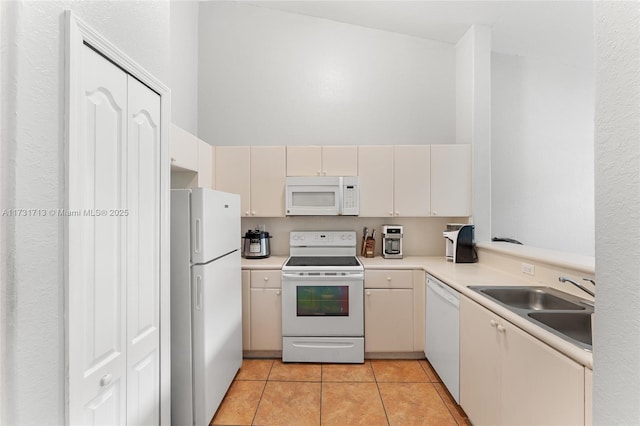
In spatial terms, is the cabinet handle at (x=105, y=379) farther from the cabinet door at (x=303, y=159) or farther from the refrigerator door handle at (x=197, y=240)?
the cabinet door at (x=303, y=159)

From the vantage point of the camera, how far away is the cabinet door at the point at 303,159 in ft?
10.3

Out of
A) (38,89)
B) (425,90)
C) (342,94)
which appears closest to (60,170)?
(38,89)

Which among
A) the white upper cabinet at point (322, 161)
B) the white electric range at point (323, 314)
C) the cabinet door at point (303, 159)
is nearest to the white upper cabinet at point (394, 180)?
the white upper cabinet at point (322, 161)

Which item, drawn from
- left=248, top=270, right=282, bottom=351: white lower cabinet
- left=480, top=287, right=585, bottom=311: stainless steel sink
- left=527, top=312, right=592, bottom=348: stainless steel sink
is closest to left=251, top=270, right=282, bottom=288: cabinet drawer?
left=248, top=270, right=282, bottom=351: white lower cabinet

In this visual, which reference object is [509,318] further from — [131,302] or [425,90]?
[425,90]

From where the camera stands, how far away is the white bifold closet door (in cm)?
98

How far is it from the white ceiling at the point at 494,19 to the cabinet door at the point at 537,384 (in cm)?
274

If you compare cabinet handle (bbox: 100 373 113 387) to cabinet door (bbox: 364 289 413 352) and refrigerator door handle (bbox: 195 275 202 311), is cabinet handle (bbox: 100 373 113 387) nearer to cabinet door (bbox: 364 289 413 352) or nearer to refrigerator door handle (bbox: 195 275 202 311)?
refrigerator door handle (bbox: 195 275 202 311)

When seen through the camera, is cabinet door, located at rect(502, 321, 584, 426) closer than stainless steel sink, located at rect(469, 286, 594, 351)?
Yes

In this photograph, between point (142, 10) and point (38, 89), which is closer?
point (38, 89)

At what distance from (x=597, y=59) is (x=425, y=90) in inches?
118

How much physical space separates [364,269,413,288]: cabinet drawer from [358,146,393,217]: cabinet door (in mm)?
623

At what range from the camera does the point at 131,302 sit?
127 centimetres

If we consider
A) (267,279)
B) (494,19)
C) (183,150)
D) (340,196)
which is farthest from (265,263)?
(494,19)
